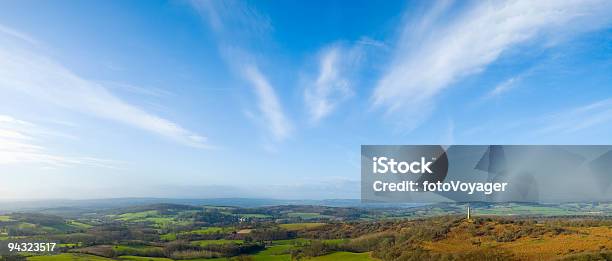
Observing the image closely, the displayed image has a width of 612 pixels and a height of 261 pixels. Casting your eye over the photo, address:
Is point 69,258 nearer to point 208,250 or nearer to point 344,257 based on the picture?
point 208,250

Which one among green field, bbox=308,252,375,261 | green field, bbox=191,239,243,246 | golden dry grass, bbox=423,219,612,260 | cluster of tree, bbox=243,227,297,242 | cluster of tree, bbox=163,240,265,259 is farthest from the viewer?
cluster of tree, bbox=243,227,297,242

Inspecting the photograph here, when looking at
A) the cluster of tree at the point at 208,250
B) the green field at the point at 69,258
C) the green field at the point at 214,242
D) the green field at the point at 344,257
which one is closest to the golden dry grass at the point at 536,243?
the green field at the point at 344,257

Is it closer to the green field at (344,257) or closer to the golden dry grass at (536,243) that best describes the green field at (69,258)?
the green field at (344,257)

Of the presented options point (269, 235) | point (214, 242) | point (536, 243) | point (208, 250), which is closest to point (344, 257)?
point (536, 243)

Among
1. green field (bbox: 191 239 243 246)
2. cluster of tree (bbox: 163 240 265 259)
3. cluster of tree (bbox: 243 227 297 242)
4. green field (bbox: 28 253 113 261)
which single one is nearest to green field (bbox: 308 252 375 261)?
cluster of tree (bbox: 163 240 265 259)

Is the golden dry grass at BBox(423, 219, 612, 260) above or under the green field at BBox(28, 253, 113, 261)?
above

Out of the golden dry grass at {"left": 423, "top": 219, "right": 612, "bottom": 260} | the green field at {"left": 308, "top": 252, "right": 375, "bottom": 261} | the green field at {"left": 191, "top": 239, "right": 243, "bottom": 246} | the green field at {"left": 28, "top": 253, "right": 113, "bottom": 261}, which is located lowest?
the green field at {"left": 191, "top": 239, "right": 243, "bottom": 246}

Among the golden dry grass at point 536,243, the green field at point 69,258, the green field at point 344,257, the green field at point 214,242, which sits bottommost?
the green field at point 214,242

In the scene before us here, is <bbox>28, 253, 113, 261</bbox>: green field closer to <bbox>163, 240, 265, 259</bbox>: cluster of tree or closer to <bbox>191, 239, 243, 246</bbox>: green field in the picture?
<bbox>163, 240, 265, 259</bbox>: cluster of tree

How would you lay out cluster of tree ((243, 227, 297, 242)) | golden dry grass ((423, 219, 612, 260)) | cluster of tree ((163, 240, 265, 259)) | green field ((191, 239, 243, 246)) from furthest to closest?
cluster of tree ((243, 227, 297, 242)), green field ((191, 239, 243, 246)), cluster of tree ((163, 240, 265, 259)), golden dry grass ((423, 219, 612, 260))

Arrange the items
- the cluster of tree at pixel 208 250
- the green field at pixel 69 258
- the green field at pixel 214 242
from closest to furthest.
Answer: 1. the green field at pixel 69 258
2. the cluster of tree at pixel 208 250
3. the green field at pixel 214 242

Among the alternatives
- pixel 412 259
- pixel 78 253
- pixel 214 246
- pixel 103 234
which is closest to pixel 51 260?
pixel 78 253

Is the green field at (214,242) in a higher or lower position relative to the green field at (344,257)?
lower

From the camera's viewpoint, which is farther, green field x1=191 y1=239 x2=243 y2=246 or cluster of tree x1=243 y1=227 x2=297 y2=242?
cluster of tree x1=243 y1=227 x2=297 y2=242
